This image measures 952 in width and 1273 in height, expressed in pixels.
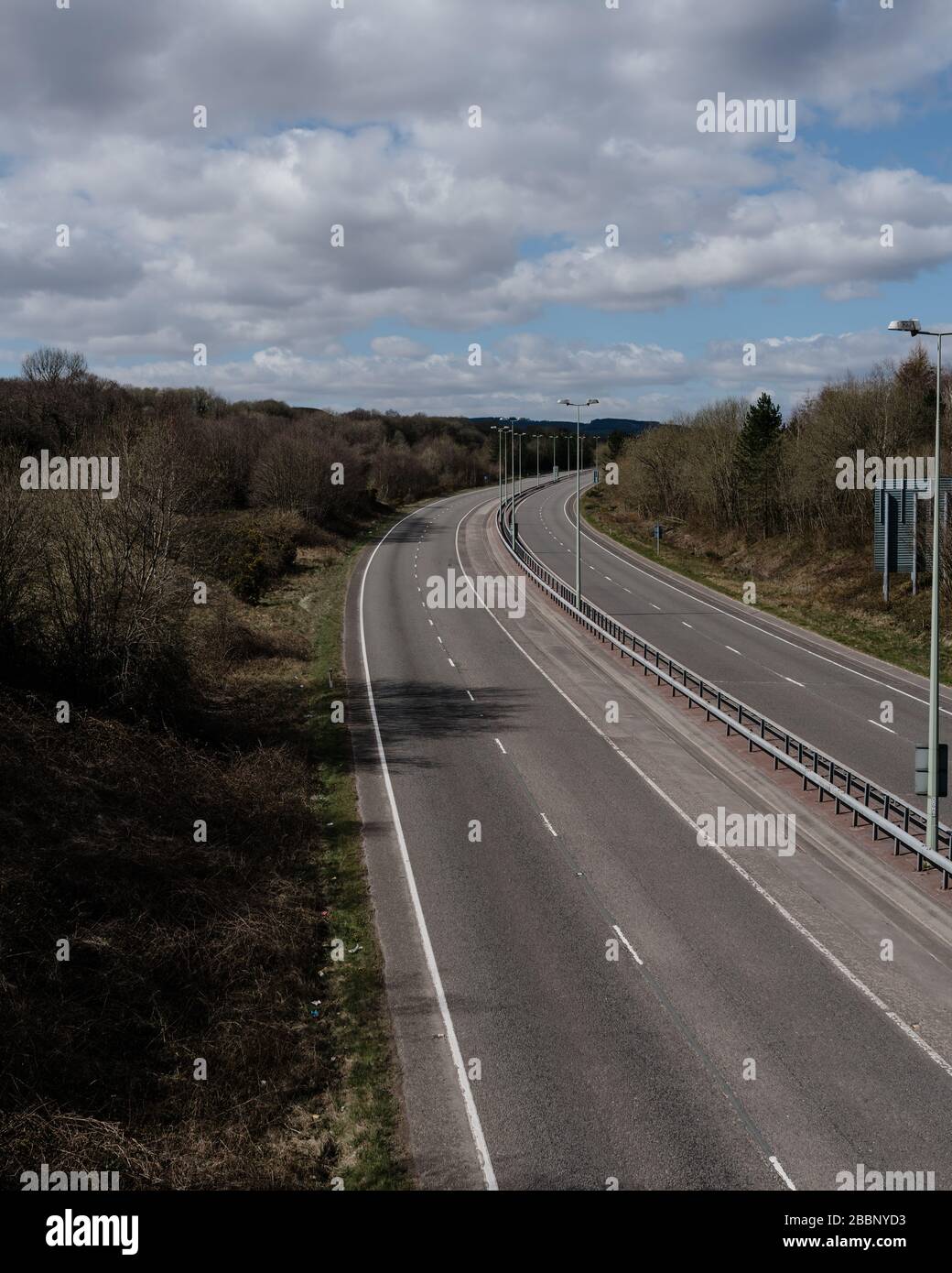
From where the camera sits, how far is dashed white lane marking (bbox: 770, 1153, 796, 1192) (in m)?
9.91

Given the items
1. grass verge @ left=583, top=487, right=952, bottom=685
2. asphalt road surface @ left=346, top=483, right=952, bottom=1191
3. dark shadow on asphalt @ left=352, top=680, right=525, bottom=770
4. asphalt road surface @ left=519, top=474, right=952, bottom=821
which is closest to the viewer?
asphalt road surface @ left=346, top=483, right=952, bottom=1191

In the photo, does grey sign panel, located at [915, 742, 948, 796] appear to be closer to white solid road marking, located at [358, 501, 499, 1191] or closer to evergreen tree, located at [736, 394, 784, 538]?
white solid road marking, located at [358, 501, 499, 1191]

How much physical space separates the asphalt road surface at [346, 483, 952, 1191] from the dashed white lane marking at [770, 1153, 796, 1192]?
0.05ft

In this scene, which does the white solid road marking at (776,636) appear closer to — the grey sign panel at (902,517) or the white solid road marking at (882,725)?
the white solid road marking at (882,725)

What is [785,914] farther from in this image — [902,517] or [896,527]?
[896,527]

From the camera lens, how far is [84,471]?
81.6 ft

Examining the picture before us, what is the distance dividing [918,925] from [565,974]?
5.90 m

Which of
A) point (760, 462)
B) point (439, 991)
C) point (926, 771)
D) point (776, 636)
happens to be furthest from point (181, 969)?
point (760, 462)

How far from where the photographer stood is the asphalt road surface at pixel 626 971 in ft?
34.9

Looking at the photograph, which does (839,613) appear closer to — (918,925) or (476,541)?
(476,541)

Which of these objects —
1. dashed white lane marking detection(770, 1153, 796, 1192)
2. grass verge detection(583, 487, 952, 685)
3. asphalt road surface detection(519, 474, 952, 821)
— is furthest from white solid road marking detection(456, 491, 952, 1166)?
grass verge detection(583, 487, 952, 685)

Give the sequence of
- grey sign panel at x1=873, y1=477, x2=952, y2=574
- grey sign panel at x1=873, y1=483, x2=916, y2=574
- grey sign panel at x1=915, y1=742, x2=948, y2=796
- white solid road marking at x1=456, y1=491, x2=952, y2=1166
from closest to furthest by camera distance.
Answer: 1. white solid road marking at x1=456, y1=491, x2=952, y2=1166
2. grey sign panel at x1=915, y1=742, x2=948, y2=796
3. grey sign panel at x1=873, y1=477, x2=952, y2=574
4. grey sign panel at x1=873, y1=483, x2=916, y2=574
